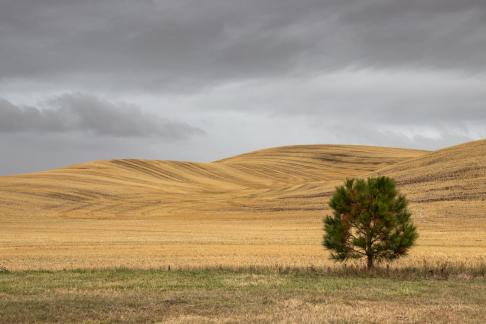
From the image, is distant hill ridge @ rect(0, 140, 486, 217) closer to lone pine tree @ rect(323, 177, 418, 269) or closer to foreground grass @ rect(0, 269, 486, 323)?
lone pine tree @ rect(323, 177, 418, 269)

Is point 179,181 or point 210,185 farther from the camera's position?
point 179,181

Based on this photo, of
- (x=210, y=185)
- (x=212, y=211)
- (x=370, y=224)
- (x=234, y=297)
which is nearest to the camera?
(x=234, y=297)

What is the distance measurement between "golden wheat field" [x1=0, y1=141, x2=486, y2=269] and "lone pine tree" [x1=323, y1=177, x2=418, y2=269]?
3.19 meters

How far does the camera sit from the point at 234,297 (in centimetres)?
1925

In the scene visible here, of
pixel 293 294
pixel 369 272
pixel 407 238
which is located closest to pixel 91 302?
pixel 293 294

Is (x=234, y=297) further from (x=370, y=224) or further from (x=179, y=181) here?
(x=179, y=181)

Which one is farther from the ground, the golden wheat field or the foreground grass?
the golden wheat field

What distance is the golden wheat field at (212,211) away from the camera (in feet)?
125

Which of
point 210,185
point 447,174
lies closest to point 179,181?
point 210,185

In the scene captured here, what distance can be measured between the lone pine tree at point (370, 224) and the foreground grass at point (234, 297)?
295cm

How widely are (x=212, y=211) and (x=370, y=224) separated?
6213 cm

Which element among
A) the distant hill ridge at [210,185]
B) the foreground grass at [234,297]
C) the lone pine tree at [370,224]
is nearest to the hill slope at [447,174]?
the distant hill ridge at [210,185]

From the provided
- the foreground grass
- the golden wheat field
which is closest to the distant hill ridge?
the golden wheat field

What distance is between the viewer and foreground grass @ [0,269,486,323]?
1598 centimetres
